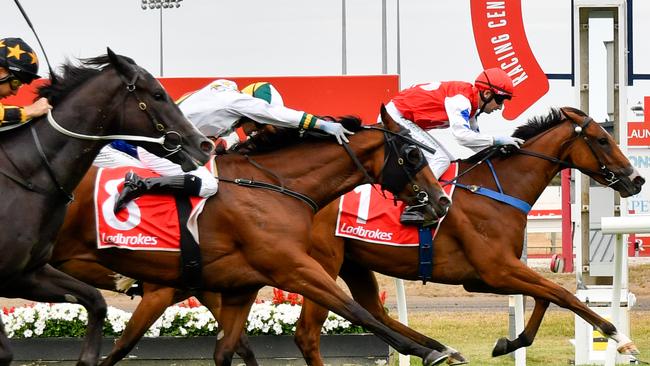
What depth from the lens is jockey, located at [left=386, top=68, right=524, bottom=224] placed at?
27.7 ft

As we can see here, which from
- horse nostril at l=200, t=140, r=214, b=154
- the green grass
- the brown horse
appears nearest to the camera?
horse nostril at l=200, t=140, r=214, b=154

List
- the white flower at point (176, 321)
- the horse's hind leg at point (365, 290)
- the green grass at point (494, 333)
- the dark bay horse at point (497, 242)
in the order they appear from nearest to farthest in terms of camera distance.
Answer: the dark bay horse at point (497, 242) < the horse's hind leg at point (365, 290) < the white flower at point (176, 321) < the green grass at point (494, 333)

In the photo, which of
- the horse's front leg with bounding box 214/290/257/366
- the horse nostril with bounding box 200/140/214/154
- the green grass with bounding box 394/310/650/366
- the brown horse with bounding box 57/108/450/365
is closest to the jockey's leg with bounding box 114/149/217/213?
the brown horse with bounding box 57/108/450/365

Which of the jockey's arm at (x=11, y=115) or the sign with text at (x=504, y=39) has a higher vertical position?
the sign with text at (x=504, y=39)

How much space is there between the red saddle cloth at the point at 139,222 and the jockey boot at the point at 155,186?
0.04 meters

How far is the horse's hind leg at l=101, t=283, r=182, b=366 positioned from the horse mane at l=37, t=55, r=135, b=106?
1.68 m

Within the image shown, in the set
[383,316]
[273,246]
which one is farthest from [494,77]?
[273,246]

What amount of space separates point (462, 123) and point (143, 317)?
249cm

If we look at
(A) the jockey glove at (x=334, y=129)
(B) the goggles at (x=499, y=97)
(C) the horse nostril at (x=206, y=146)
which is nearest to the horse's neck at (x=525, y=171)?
(B) the goggles at (x=499, y=97)

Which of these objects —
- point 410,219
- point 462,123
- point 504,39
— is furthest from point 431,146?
point 504,39

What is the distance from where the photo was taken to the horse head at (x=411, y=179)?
7242 mm

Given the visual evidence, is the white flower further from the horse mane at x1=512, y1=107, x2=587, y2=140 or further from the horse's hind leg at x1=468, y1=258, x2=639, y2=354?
the horse mane at x1=512, y1=107, x2=587, y2=140

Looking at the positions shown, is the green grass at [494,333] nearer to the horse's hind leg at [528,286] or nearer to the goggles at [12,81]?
the horse's hind leg at [528,286]

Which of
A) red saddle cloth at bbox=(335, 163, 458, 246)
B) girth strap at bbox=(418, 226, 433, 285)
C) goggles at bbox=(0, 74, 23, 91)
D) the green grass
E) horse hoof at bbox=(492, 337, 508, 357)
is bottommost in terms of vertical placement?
the green grass
